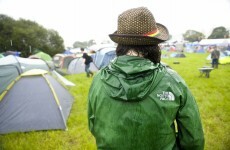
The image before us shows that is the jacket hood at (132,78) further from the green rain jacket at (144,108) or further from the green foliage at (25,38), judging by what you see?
the green foliage at (25,38)

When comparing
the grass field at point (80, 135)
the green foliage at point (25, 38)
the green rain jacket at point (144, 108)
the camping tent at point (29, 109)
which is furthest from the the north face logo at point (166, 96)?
the green foliage at point (25, 38)

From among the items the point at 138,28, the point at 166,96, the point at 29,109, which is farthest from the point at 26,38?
the point at 166,96

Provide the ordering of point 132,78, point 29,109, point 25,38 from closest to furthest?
point 132,78 → point 29,109 → point 25,38

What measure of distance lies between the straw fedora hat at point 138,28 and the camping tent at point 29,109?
4.20 metres

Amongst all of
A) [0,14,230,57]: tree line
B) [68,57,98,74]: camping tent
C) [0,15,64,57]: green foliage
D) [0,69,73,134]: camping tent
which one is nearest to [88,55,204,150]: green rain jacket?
[0,69,73,134]: camping tent

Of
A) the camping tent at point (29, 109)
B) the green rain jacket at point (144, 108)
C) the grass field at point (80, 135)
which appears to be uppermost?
the green rain jacket at point (144, 108)

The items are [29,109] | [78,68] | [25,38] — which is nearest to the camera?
[29,109]

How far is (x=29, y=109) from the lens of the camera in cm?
520

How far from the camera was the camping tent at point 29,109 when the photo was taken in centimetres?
511

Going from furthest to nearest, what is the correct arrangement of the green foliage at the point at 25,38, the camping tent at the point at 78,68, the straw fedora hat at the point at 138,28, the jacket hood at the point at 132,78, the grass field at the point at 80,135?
the green foliage at the point at 25,38 → the camping tent at the point at 78,68 → the grass field at the point at 80,135 → the straw fedora hat at the point at 138,28 → the jacket hood at the point at 132,78

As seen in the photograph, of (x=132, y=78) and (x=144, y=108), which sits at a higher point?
(x=132, y=78)

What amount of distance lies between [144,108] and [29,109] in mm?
4602

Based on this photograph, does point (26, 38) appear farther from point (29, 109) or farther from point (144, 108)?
point (144, 108)

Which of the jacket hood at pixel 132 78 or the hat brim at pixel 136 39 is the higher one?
the hat brim at pixel 136 39
